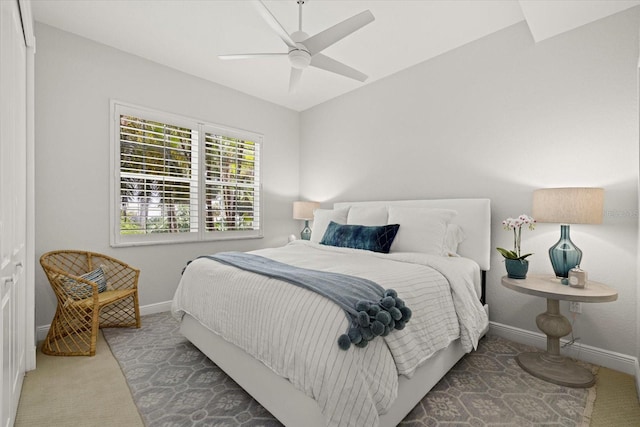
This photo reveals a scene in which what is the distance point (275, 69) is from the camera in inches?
137

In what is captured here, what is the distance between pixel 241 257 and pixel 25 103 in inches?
72.0

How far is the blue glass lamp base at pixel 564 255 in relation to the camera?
2153 mm

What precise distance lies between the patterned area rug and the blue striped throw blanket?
27.2 inches

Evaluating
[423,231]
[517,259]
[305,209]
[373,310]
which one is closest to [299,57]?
[423,231]

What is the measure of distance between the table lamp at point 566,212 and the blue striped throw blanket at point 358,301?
1432 millimetres

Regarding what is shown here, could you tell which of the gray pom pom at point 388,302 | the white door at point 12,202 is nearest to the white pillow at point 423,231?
the gray pom pom at point 388,302

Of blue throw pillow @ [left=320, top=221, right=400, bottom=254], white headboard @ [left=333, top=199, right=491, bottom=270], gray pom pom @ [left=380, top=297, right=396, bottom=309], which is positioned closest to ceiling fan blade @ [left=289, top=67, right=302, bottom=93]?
blue throw pillow @ [left=320, top=221, right=400, bottom=254]

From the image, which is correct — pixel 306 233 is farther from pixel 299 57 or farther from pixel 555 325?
pixel 555 325

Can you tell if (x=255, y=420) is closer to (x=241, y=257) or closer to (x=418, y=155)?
(x=241, y=257)

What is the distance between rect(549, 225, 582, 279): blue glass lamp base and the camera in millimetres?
2153

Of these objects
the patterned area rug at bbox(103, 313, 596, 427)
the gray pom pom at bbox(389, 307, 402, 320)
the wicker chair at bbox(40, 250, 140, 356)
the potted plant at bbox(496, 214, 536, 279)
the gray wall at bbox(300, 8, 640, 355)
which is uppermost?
the gray wall at bbox(300, 8, 640, 355)

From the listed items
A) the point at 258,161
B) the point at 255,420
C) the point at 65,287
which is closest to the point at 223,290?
the point at 255,420

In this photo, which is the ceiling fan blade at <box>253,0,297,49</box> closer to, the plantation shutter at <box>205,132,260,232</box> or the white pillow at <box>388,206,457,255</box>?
the white pillow at <box>388,206,457,255</box>

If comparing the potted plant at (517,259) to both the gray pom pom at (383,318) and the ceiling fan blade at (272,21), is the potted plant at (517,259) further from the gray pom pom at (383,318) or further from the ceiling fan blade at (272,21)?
the ceiling fan blade at (272,21)
